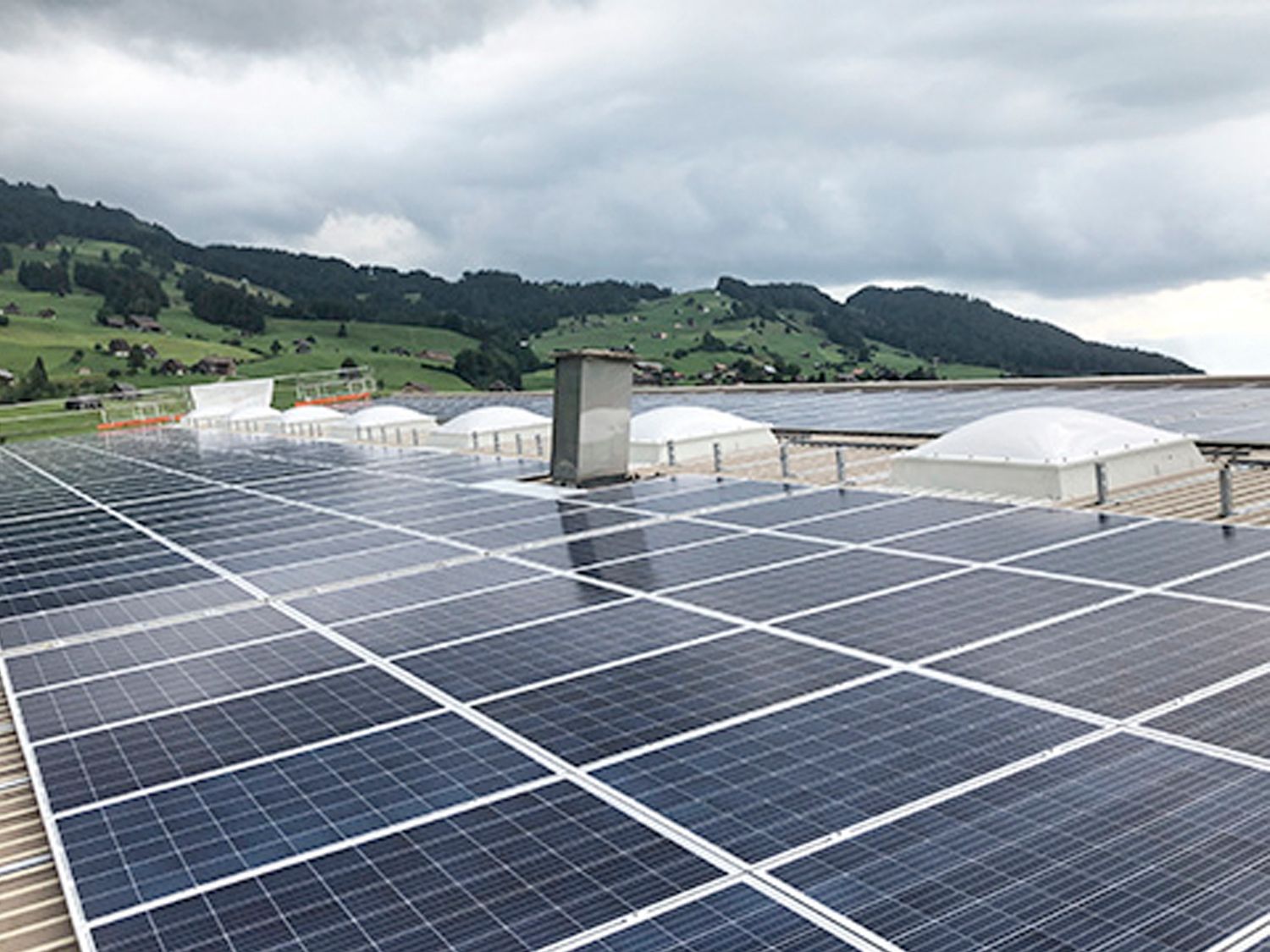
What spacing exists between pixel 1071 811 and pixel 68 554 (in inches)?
896

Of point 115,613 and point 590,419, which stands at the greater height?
point 590,419

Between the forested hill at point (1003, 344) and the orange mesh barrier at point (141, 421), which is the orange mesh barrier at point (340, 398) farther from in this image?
the forested hill at point (1003, 344)

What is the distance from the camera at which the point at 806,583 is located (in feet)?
50.2

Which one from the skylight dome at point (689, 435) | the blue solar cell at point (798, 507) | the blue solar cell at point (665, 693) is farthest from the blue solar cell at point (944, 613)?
the skylight dome at point (689, 435)

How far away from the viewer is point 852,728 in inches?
382

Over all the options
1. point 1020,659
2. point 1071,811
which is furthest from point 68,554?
point 1071,811

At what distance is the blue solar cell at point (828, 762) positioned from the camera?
8055 mm

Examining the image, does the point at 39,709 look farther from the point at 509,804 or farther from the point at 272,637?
the point at 509,804

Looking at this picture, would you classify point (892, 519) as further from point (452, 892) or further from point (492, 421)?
point (492, 421)

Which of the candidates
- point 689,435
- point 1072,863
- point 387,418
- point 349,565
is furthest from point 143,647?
point 387,418

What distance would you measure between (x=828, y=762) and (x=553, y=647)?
15.9 feet

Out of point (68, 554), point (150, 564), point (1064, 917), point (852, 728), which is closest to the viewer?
point (1064, 917)

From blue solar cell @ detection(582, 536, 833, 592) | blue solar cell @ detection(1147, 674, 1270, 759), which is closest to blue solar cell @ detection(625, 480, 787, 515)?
blue solar cell @ detection(582, 536, 833, 592)

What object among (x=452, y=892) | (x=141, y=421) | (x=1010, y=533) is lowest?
(x=141, y=421)
